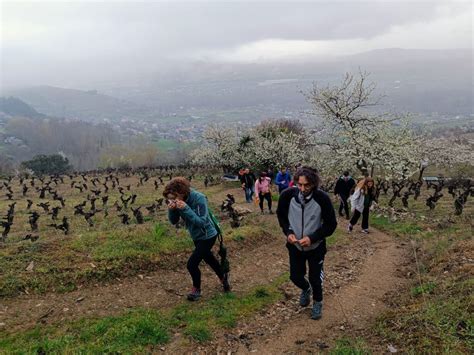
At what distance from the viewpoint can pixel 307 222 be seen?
5133mm

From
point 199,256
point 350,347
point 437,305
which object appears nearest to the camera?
point 350,347

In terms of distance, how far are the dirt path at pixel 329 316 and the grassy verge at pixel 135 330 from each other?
0.30 m

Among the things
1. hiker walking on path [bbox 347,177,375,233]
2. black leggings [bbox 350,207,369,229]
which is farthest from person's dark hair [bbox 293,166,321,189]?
black leggings [bbox 350,207,369,229]

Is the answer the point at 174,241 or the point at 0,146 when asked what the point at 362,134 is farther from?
the point at 0,146

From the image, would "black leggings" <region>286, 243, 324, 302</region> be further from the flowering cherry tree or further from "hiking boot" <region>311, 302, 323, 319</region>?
the flowering cherry tree

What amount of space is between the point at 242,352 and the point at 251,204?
44.4 ft

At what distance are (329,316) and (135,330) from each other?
2851mm

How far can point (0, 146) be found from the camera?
365 ft

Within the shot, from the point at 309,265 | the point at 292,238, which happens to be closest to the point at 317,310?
the point at 309,265

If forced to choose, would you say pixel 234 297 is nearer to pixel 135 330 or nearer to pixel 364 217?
pixel 135 330

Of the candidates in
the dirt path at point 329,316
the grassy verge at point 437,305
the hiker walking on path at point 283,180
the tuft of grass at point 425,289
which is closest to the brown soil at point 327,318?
the dirt path at point 329,316

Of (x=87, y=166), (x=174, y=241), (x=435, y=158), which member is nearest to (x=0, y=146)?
(x=87, y=166)

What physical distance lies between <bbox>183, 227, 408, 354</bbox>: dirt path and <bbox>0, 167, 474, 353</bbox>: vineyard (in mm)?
22

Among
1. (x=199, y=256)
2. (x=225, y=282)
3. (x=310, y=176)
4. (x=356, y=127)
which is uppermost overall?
(x=310, y=176)
